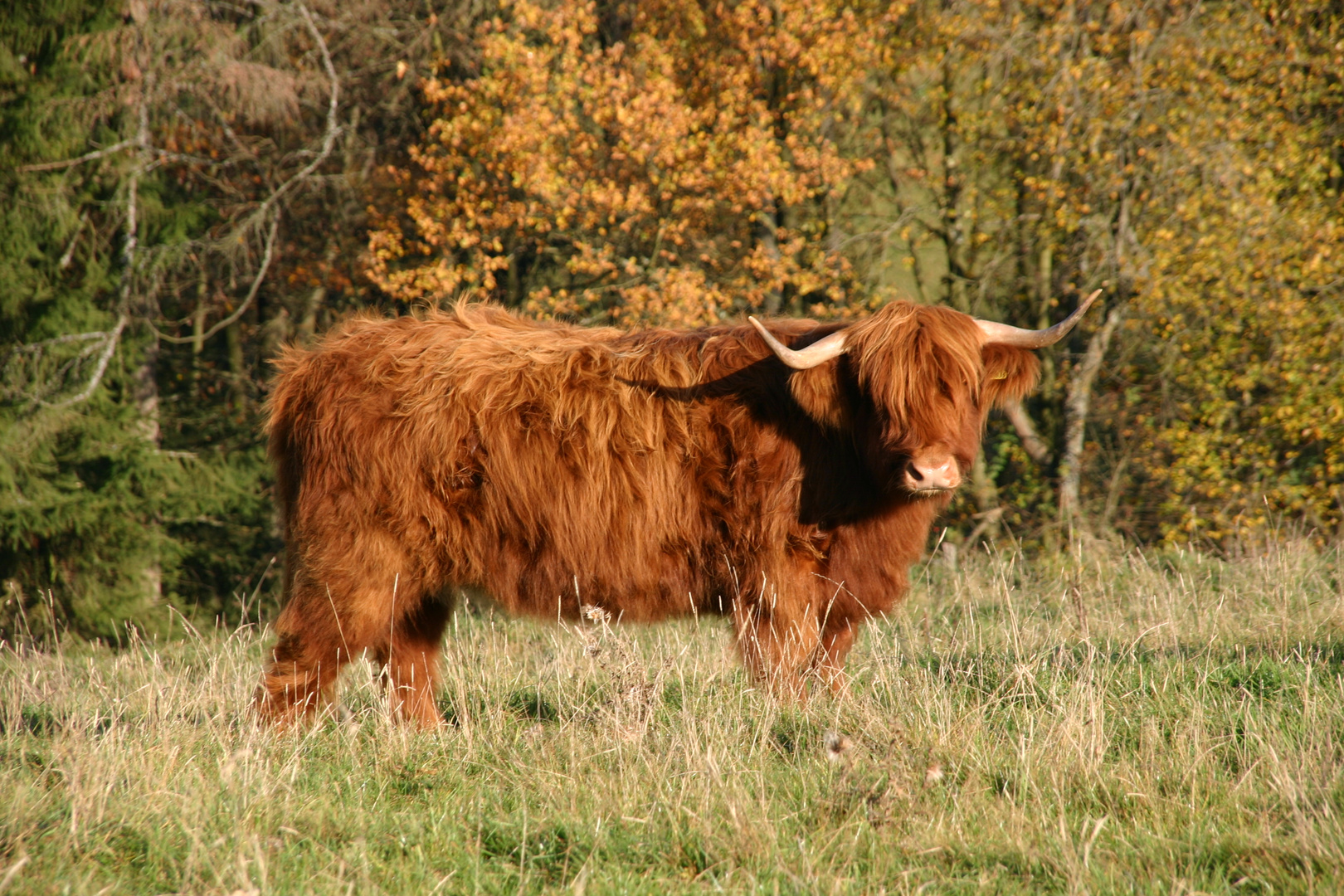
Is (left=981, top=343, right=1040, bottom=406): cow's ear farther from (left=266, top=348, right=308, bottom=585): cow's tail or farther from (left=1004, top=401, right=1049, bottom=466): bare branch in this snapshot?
(left=1004, top=401, right=1049, bottom=466): bare branch

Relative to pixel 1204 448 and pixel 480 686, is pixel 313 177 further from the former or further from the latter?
pixel 1204 448

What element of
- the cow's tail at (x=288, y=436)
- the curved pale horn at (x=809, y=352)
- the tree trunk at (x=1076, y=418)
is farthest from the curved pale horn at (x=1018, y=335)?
the tree trunk at (x=1076, y=418)

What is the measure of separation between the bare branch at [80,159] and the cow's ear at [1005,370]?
925cm

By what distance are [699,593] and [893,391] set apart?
1.07 metres

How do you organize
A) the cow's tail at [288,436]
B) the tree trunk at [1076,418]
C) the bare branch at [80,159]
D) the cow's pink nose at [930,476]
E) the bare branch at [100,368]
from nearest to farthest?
the cow's pink nose at [930,476] → the cow's tail at [288,436] → the bare branch at [100,368] → the bare branch at [80,159] → the tree trunk at [1076,418]

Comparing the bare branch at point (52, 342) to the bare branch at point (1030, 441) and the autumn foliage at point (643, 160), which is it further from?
the bare branch at point (1030, 441)

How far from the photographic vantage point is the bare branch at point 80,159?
1054cm

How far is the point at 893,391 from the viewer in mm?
3961

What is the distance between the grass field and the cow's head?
2.29 ft

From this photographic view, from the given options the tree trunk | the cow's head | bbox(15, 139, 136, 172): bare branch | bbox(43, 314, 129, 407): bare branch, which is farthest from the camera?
the tree trunk

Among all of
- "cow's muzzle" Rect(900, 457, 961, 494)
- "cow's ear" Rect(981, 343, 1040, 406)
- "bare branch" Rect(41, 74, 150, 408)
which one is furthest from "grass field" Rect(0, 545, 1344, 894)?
"bare branch" Rect(41, 74, 150, 408)

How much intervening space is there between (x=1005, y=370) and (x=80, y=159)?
978 cm

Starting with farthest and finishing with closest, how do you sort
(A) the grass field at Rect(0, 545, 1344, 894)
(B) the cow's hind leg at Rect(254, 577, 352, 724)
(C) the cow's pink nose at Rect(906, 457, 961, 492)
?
(B) the cow's hind leg at Rect(254, 577, 352, 724) → (C) the cow's pink nose at Rect(906, 457, 961, 492) → (A) the grass field at Rect(0, 545, 1344, 894)

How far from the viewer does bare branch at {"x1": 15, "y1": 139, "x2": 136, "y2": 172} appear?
34.6 feet
